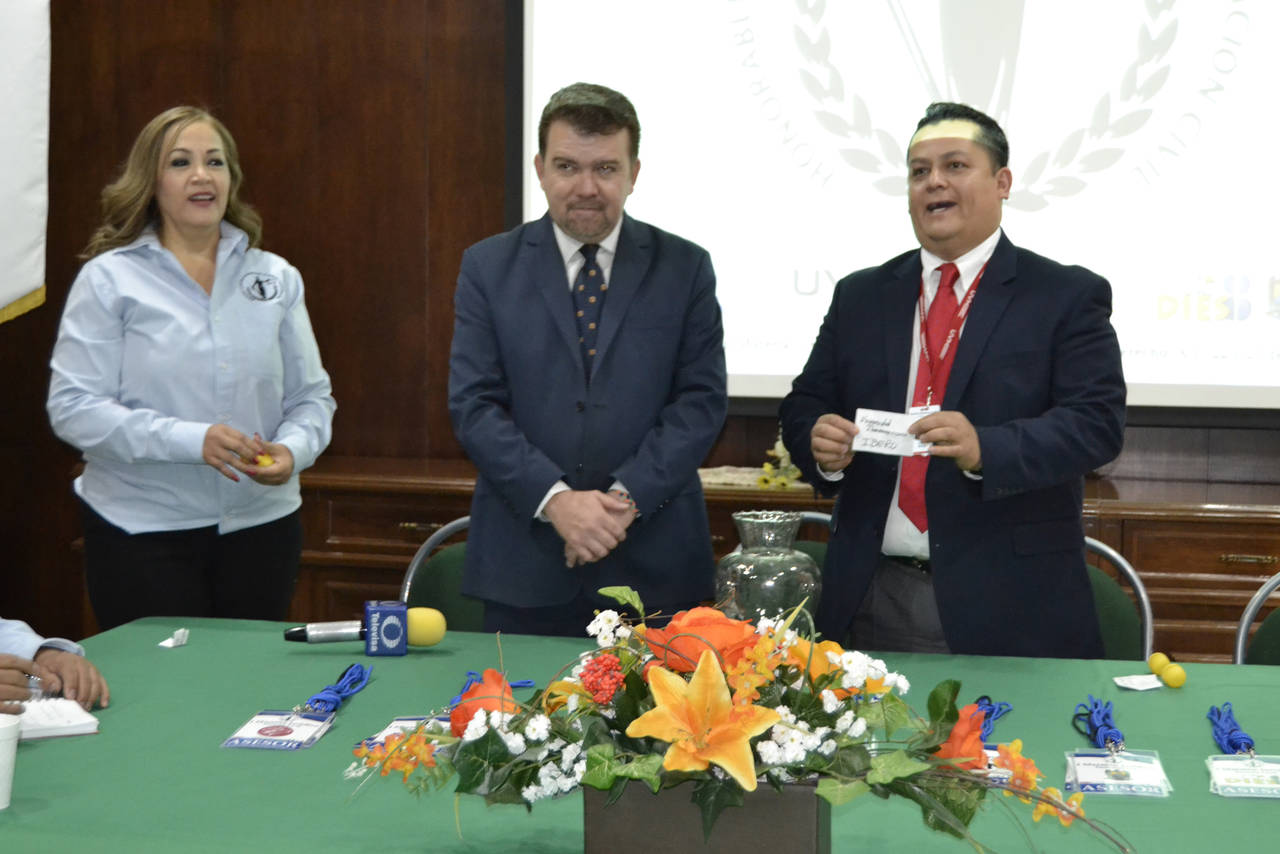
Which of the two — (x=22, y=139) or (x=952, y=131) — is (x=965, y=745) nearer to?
(x=22, y=139)

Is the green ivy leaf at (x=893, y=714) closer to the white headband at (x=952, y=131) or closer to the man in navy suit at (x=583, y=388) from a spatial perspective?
the man in navy suit at (x=583, y=388)

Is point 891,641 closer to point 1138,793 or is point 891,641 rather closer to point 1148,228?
point 1138,793

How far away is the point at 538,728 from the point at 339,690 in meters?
0.81

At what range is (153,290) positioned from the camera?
2.83 m

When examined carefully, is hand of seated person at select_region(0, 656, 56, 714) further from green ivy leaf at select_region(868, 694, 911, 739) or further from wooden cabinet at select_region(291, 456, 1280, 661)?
wooden cabinet at select_region(291, 456, 1280, 661)

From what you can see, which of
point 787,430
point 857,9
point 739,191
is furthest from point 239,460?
point 857,9

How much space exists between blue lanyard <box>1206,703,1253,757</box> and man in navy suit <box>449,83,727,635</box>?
3.43 ft

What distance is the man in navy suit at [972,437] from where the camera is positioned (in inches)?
89.0

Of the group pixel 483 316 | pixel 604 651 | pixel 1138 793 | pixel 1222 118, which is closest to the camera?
pixel 604 651

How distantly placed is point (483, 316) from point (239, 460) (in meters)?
0.58

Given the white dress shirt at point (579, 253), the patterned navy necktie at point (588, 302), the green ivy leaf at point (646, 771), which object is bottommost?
the green ivy leaf at point (646, 771)

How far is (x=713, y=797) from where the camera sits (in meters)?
1.05

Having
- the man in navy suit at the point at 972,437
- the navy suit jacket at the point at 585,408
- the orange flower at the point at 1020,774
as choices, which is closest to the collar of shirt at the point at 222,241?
the navy suit jacket at the point at 585,408

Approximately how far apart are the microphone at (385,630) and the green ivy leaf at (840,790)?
1.17 metres
